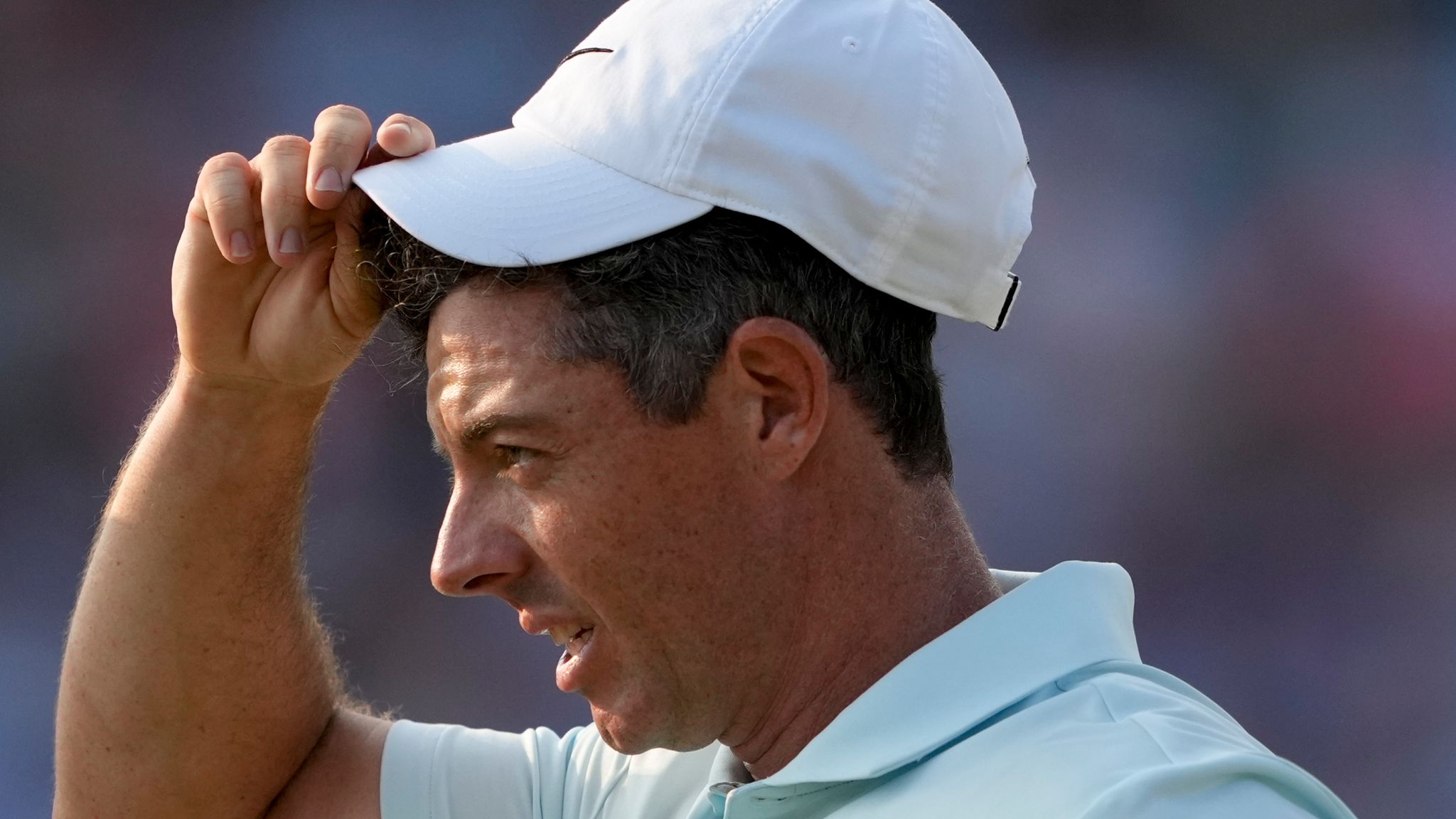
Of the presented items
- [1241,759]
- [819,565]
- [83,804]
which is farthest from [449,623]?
[1241,759]

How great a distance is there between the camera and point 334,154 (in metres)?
1.47

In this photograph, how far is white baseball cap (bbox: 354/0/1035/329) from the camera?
1.30 metres

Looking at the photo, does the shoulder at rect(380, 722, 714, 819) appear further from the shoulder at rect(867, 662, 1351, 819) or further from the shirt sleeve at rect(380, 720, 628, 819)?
→ the shoulder at rect(867, 662, 1351, 819)

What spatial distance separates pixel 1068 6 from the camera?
426cm

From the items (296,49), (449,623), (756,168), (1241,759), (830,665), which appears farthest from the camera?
(296,49)

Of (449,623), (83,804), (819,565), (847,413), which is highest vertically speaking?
(847,413)

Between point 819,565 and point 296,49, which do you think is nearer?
point 819,565

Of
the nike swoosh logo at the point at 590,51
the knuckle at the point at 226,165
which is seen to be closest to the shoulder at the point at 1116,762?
the nike swoosh logo at the point at 590,51

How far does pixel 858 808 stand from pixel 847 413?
365 millimetres

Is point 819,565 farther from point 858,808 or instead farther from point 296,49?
point 296,49

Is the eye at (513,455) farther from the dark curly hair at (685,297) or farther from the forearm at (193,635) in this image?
the forearm at (193,635)

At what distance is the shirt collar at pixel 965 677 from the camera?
1.30 m

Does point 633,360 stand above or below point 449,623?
above

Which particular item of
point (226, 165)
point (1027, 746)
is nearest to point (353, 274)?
point (226, 165)
